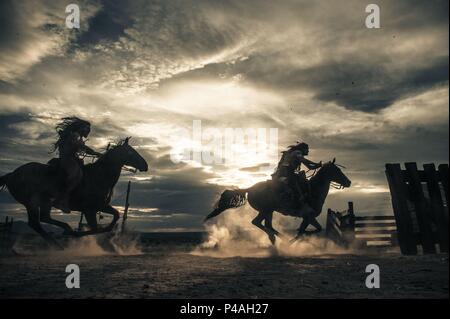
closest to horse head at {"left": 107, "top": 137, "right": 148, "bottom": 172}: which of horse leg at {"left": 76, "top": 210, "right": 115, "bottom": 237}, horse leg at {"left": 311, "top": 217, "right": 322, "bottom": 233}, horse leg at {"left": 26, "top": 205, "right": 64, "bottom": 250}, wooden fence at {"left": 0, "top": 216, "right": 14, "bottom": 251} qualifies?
horse leg at {"left": 76, "top": 210, "right": 115, "bottom": 237}

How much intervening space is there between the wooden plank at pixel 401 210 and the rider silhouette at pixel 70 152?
29.4ft

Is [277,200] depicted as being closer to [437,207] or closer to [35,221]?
[437,207]

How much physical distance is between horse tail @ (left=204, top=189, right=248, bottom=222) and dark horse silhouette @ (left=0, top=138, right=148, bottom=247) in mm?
3503

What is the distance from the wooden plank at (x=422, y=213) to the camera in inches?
309

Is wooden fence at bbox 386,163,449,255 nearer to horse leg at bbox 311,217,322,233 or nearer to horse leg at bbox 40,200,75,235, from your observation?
horse leg at bbox 311,217,322,233

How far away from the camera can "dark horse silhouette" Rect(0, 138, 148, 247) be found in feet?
36.3

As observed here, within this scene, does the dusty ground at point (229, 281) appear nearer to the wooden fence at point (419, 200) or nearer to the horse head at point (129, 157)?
the wooden fence at point (419, 200)

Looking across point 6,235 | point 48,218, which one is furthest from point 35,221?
point 6,235

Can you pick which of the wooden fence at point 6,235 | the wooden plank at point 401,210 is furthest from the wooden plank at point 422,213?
the wooden fence at point 6,235

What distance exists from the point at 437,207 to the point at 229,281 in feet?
15.7
